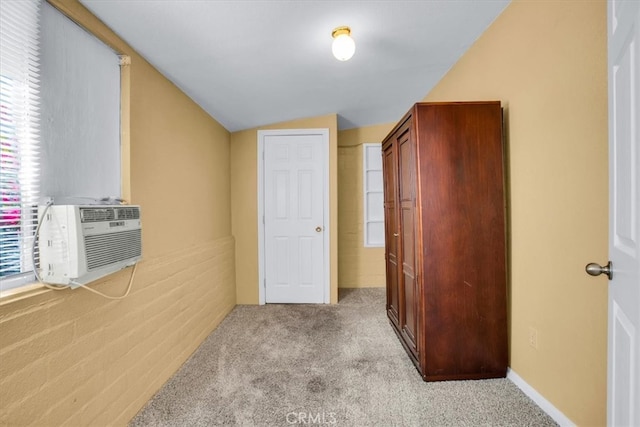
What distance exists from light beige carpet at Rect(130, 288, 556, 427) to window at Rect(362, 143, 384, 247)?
71.4 inches

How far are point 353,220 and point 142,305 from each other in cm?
308

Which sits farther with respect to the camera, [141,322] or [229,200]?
[229,200]

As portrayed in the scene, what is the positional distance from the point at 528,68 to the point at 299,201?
255 centimetres

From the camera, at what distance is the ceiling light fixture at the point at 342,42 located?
179 cm

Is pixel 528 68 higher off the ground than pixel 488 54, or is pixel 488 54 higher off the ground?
pixel 488 54

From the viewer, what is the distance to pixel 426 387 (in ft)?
6.23

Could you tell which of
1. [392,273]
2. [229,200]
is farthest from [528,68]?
[229,200]

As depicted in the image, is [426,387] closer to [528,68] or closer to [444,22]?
[528,68]

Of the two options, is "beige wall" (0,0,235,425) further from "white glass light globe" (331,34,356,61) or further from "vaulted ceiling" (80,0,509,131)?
"white glass light globe" (331,34,356,61)
